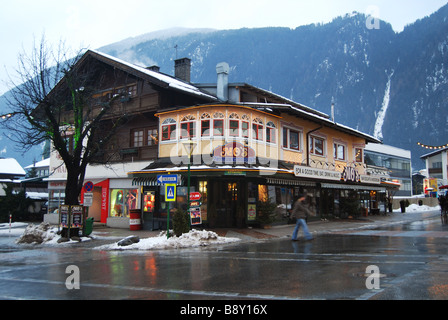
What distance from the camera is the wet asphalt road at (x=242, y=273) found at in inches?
265

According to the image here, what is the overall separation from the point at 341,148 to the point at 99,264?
24.7m

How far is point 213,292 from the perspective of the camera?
6832 mm

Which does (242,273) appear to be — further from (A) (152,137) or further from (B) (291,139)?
(B) (291,139)

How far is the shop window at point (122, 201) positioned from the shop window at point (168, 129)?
4.39 m

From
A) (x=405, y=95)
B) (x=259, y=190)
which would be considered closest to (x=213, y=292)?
(x=259, y=190)

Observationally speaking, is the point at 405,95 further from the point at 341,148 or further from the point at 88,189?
the point at 88,189

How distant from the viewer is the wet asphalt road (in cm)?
672

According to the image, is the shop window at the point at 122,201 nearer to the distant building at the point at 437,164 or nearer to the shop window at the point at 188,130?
the shop window at the point at 188,130

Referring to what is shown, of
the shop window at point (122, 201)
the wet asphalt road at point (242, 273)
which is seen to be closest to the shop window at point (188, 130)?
the shop window at point (122, 201)

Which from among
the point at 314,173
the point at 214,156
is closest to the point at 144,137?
the point at 214,156

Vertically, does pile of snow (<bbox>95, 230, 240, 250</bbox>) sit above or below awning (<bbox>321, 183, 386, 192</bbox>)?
below

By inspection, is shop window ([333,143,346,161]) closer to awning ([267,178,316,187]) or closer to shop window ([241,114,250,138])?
awning ([267,178,316,187])

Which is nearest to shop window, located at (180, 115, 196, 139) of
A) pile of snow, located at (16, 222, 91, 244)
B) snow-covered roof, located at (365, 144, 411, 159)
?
pile of snow, located at (16, 222, 91, 244)

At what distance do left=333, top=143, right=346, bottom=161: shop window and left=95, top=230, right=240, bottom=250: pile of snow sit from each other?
55.2ft
